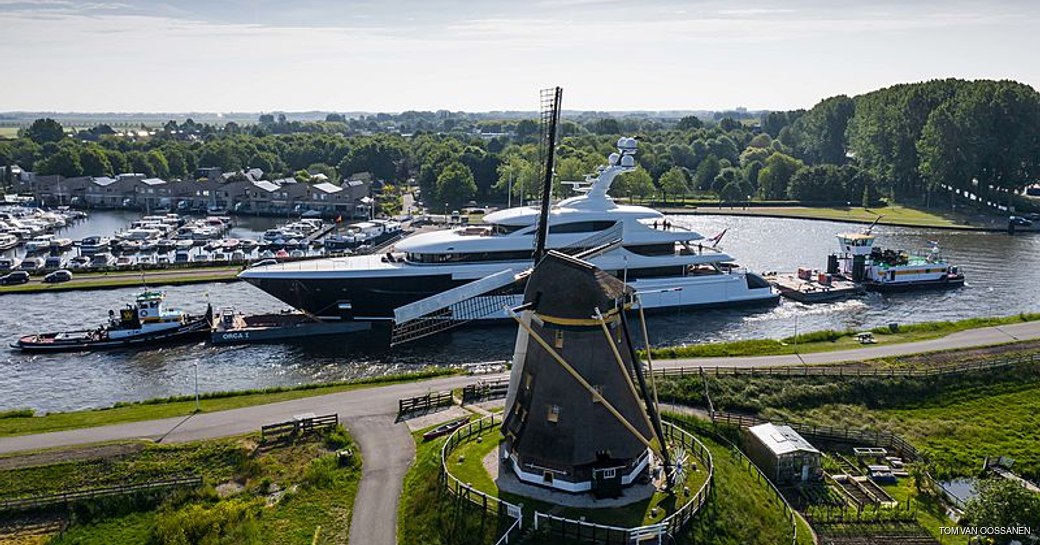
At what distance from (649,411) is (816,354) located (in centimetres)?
1893

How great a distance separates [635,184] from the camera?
90938 millimetres

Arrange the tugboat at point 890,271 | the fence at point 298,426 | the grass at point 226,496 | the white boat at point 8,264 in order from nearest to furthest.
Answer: the grass at point 226,496 < the fence at point 298,426 < the tugboat at point 890,271 < the white boat at point 8,264

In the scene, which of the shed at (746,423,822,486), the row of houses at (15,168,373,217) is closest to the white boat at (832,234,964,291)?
the shed at (746,423,822,486)

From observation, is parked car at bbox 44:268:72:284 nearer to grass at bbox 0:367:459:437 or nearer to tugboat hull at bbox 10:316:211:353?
tugboat hull at bbox 10:316:211:353

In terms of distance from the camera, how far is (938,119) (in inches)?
3401

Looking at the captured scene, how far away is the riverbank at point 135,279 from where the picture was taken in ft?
171

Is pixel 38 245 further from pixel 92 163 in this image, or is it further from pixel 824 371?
pixel 824 371

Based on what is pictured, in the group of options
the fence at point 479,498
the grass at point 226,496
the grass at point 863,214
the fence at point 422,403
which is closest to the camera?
the fence at point 479,498

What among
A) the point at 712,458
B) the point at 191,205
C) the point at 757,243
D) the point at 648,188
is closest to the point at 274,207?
the point at 191,205

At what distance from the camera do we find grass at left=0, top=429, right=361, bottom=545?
833 inches

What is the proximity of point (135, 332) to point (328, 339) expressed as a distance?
9703 mm

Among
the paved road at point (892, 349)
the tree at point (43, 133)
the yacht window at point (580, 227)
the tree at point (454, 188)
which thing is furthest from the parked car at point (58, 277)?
the tree at point (43, 133)

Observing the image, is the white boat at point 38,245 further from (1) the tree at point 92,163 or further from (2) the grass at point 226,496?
(2) the grass at point 226,496

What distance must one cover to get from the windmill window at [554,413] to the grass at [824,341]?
656 inches
